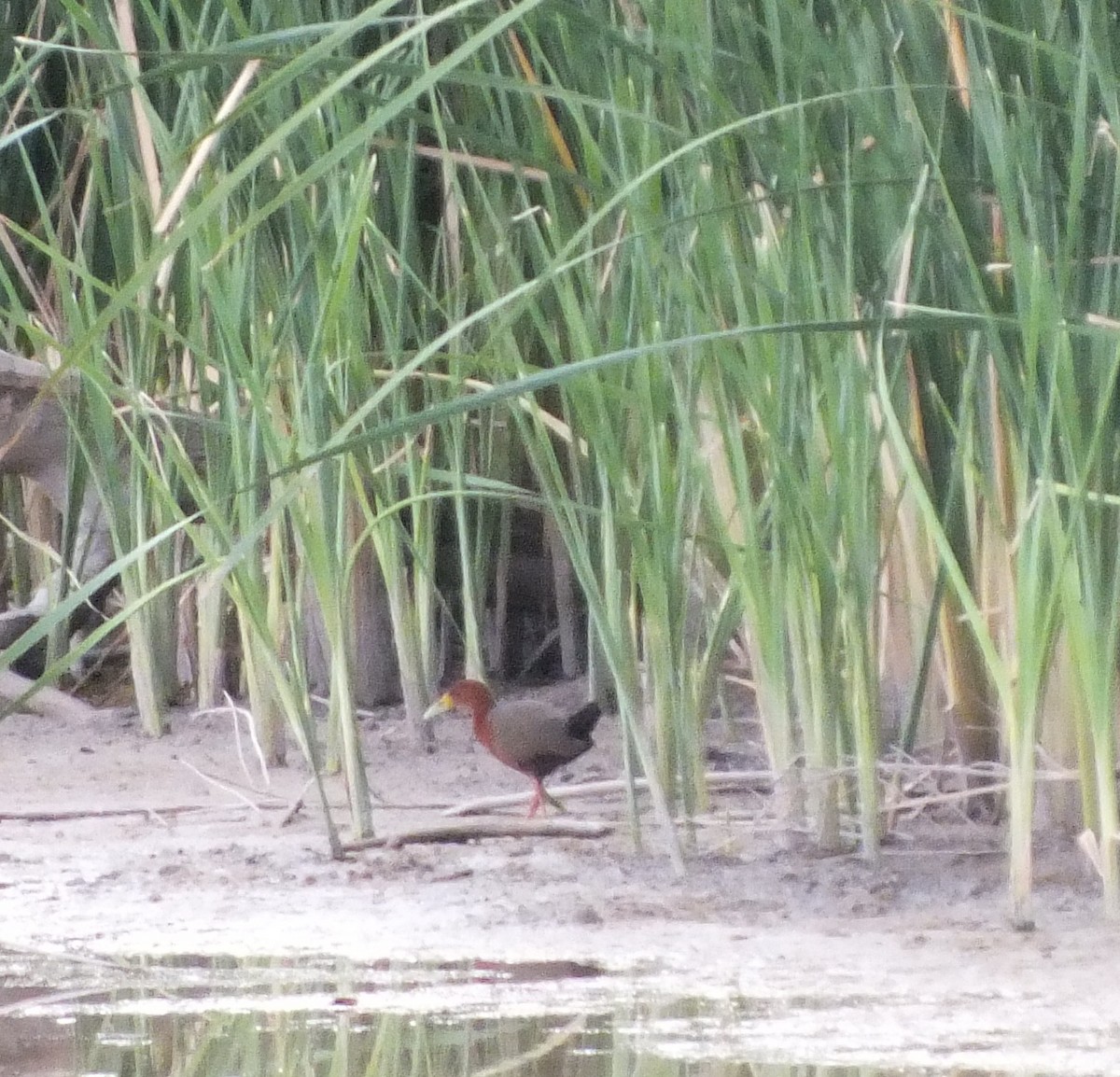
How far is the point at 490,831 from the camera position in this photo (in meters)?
A: 2.67

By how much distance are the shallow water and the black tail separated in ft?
3.52

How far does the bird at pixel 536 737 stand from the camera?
3000mm

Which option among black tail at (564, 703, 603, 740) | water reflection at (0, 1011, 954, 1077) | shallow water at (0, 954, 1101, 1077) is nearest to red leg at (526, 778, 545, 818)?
black tail at (564, 703, 603, 740)

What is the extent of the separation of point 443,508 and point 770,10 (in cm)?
205

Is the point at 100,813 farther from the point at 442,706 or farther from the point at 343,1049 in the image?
the point at 343,1049

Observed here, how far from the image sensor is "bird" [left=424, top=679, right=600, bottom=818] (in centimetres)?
300

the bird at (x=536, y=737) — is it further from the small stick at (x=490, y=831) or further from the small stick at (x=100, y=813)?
the small stick at (x=100, y=813)

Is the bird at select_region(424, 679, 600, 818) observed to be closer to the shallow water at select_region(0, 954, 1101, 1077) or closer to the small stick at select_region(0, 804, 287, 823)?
the small stick at select_region(0, 804, 287, 823)

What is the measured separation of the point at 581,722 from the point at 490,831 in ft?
1.62

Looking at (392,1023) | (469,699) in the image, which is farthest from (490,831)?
(392,1023)

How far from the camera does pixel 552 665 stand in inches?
176

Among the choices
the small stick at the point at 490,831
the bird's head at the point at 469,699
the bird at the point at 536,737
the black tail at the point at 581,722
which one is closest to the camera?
the small stick at the point at 490,831

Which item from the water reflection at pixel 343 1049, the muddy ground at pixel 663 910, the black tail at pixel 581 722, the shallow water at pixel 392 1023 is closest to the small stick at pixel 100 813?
the muddy ground at pixel 663 910

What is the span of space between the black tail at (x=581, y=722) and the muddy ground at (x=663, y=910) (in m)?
0.09
